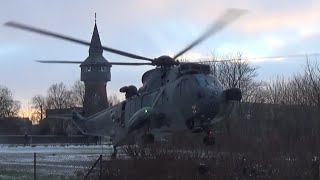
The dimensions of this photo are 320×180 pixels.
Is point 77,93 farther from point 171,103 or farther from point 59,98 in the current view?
point 171,103

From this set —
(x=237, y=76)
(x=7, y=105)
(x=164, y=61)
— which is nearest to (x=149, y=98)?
(x=164, y=61)

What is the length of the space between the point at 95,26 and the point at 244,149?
387ft

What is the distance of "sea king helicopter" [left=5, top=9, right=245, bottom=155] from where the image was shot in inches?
791

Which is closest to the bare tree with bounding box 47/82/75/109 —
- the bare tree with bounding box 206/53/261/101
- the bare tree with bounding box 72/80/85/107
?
the bare tree with bounding box 72/80/85/107

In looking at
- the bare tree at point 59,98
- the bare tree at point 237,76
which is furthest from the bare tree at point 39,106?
the bare tree at point 237,76

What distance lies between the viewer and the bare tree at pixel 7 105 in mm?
131875

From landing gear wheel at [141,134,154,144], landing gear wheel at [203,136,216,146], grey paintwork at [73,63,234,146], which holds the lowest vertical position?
landing gear wheel at [203,136,216,146]

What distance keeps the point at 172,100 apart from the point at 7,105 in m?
120

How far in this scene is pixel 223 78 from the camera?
216 ft

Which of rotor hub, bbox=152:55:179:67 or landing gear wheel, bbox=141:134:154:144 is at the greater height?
rotor hub, bbox=152:55:179:67

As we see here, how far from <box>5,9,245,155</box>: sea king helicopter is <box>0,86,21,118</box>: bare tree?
112 meters

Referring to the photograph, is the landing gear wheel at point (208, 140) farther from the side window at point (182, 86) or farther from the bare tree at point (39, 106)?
the bare tree at point (39, 106)

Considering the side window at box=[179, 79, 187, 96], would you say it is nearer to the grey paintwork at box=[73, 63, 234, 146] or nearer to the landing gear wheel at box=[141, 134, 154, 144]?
the grey paintwork at box=[73, 63, 234, 146]

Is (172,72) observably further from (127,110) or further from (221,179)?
(221,179)
